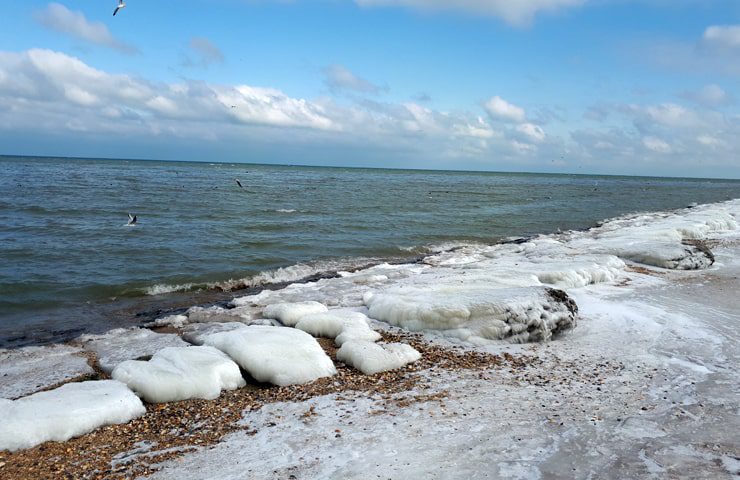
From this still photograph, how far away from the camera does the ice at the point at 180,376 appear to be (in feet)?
20.0

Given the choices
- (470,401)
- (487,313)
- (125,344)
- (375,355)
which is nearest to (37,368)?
(125,344)

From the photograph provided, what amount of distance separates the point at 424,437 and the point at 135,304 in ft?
30.5

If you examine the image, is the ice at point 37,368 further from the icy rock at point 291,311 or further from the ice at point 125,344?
the icy rock at point 291,311

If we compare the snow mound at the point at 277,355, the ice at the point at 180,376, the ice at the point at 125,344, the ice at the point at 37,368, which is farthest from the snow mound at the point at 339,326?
the ice at the point at 37,368

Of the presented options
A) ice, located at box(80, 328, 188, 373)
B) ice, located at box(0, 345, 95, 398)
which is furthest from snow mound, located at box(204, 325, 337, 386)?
ice, located at box(0, 345, 95, 398)

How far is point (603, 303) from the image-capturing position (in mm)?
10094

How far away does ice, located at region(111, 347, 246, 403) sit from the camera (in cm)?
609

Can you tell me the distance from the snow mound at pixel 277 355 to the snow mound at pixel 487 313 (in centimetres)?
219

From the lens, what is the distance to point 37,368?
740 centimetres

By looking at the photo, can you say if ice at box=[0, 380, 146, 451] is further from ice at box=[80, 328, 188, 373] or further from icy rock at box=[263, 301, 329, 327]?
icy rock at box=[263, 301, 329, 327]

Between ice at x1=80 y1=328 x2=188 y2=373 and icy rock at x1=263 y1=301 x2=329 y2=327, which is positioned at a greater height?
icy rock at x1=263 y1=301 x2=329 y2=327

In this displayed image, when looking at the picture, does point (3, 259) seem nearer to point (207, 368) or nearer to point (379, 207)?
point (207, 368)

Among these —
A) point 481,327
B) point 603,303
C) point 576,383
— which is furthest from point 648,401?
point 603,303

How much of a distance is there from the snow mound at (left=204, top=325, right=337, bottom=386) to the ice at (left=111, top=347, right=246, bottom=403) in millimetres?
231
